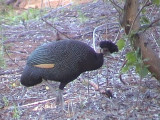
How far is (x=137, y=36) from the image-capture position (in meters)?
3.48

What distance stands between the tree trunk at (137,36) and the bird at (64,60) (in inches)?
7.1

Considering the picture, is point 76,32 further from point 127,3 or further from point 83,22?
point 127,3

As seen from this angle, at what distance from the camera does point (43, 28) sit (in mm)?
7707

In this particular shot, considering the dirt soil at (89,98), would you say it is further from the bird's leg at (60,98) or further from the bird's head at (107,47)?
the bird's head at (107,47)

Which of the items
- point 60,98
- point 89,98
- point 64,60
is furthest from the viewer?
point 89,98

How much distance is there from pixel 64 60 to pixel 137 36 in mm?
604

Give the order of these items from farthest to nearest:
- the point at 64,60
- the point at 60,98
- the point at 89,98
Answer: the point at 89,98 < the point at 60,98 < the point at 64,60

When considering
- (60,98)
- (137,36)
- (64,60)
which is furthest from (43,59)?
(137,36)

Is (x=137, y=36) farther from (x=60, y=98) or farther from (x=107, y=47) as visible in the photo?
(x=60, y=98)

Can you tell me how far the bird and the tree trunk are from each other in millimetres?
182

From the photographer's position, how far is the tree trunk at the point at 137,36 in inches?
135

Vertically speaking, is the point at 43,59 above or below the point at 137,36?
→ below

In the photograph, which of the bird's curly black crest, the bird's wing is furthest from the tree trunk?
the bird's wing

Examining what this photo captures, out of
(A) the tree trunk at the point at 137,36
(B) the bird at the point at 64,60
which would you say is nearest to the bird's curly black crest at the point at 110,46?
(B) the bird at the point at 64,60
